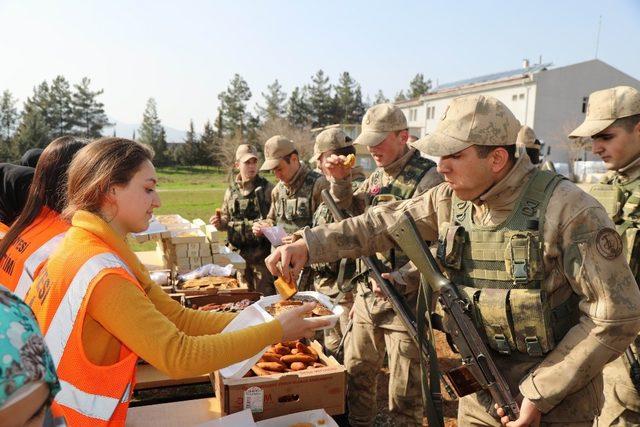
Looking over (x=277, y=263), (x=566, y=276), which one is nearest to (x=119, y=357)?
(x=277, y=263)

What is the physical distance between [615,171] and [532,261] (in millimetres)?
2106

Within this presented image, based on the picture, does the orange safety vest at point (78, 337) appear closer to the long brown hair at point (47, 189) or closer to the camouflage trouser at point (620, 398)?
the long brown hair at point (47, 189)

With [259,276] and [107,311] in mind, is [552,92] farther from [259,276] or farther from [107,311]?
[107,311]

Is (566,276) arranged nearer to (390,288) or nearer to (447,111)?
(447,111)

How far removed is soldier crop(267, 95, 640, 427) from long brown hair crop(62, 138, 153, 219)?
1.40 m

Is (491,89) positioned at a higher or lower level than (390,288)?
higher

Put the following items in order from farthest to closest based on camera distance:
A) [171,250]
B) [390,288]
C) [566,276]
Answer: [171,250], [390,288], [566,276]

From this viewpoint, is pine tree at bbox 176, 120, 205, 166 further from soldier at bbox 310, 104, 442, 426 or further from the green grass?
soldier at bbox 310, 104, 442, 426

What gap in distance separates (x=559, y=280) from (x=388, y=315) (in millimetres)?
1971

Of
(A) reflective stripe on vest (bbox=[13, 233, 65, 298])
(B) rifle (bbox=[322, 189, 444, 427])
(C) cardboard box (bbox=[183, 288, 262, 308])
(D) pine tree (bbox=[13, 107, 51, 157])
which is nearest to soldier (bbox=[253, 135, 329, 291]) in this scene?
(C) cardboard box (bbox=[183, 288, 262, 308])

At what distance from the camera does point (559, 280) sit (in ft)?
7.82

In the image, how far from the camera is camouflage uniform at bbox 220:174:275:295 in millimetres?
7094

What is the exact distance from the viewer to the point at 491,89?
138 ft

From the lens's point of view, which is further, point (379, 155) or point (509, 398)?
point (379, 155)
